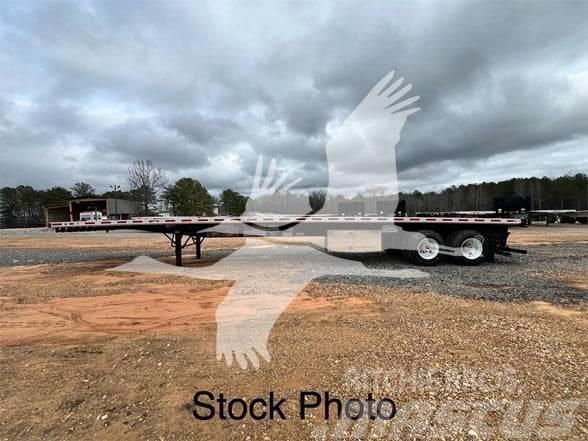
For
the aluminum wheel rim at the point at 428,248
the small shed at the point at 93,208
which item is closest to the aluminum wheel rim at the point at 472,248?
the aluminum wheel rim at the point at 428,248

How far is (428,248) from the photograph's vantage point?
1120 centimetres

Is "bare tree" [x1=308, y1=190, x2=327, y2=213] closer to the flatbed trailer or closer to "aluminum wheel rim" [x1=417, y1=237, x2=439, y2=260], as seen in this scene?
the flatbed trailer

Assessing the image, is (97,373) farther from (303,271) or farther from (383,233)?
(383,233)

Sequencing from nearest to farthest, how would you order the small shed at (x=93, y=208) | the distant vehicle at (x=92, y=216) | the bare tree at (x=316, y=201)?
the bare tree at (x=316, y=201) < the distant vehicle at (x=92, y=216) < the small shed at (x=93, y=208)

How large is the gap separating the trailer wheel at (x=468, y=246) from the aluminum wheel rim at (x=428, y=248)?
62 cm

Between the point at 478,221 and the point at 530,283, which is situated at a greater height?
the point at 478,221

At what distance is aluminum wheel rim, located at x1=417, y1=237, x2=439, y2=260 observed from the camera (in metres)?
11.1

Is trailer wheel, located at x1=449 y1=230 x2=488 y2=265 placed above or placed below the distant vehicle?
below

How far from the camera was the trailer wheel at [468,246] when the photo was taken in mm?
11273

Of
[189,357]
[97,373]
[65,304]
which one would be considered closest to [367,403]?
[189,357]

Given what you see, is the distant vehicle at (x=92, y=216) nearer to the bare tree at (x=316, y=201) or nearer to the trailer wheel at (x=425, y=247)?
the bare tree at (x=316, y=201)

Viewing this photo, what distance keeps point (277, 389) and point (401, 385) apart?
4.28 feet

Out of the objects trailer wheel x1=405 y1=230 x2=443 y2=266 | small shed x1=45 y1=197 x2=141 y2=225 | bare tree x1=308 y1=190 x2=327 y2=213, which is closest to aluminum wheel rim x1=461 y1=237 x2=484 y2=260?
trailer wheel x1=405 y1=230 x2=443 y2=266

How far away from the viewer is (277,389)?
3.50 m
